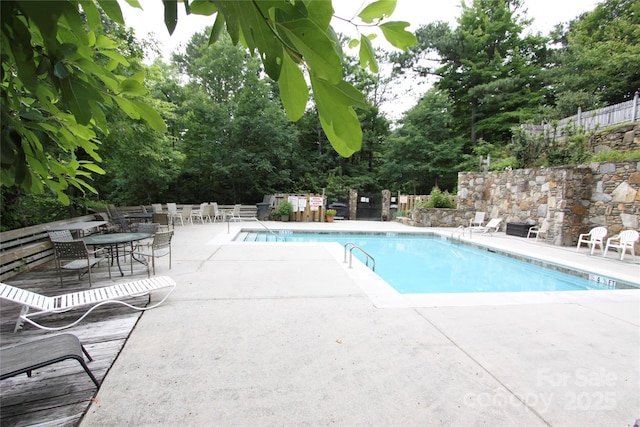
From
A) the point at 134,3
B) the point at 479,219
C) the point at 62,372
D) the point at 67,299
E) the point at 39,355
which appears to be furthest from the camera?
the point at 479,219

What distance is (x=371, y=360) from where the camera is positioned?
7.57 feet

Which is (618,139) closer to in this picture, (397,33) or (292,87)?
(397,33)

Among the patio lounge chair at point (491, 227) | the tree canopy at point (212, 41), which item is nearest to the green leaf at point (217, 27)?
the tree canopy at point (212, 41)

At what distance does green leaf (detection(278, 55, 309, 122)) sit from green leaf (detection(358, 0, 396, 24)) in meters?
0.23

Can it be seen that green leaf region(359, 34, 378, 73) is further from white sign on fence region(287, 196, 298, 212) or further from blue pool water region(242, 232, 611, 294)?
white sign on fence region(287, 196, 298, 212)

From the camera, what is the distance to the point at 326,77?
0.46 metres

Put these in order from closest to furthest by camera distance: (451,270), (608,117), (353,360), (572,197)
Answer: (353,360), (451,270), (572,197), (608,117)

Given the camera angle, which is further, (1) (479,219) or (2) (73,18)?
(1) (479,219)

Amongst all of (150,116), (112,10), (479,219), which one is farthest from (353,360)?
(479,219)

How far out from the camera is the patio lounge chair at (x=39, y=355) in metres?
1.67

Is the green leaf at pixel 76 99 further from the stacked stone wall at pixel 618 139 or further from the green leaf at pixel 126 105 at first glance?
the stacked stone wall at pixel 618 139

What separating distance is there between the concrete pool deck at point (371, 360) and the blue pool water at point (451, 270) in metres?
1.62

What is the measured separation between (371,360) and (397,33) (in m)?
2.27

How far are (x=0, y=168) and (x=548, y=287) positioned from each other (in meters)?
6.96
